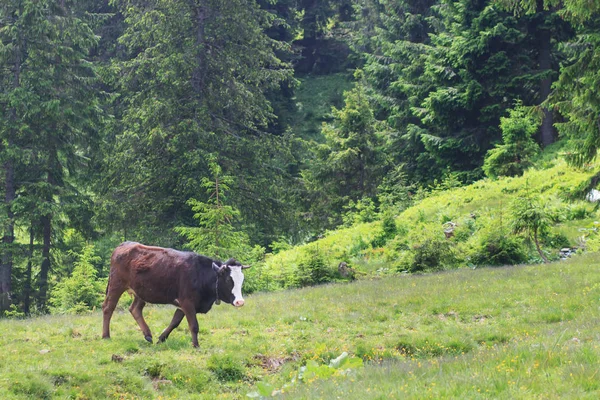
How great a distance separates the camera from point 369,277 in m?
23.7

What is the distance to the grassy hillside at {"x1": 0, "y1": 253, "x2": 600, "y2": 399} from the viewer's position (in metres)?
8.80

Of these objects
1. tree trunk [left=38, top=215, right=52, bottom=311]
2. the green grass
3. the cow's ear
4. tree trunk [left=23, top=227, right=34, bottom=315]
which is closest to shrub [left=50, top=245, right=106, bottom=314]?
the cow's ear

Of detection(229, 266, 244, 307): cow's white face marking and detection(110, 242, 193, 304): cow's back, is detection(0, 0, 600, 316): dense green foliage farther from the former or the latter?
detection(229, 266, 244, 307): cow's white face marking

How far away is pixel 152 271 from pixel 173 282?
1.68ft

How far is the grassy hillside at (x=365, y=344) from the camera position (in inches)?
346

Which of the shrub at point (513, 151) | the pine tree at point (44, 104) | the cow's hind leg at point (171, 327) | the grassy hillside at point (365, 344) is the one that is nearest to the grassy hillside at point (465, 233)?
the shrub at point (513, 151)

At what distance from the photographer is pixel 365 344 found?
13836 mm

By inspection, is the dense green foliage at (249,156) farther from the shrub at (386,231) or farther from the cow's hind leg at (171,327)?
the cow's hind leg at (171,327)

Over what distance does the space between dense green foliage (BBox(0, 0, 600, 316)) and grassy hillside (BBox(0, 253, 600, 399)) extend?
4153 mm

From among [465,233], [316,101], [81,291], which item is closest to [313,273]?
[465,233]

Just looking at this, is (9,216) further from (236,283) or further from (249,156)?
(236,283)

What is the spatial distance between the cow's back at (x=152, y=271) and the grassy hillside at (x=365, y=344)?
3.33 ft

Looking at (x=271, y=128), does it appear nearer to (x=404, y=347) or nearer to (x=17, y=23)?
(x=17, y=23)

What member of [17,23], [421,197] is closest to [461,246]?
[421,197]
